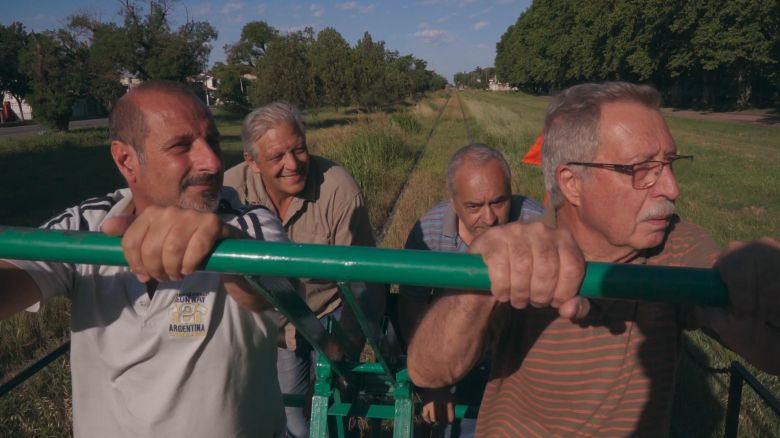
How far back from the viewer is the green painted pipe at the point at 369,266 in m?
1.01

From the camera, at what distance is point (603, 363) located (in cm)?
161

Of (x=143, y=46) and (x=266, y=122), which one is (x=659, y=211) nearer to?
(x=266, y=122)

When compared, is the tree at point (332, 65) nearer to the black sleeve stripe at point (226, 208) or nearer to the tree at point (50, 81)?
the tree at point (50, 81)

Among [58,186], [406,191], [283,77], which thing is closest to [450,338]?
[406,191]

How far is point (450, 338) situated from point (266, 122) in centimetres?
232

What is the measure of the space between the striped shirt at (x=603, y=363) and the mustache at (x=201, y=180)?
108 cm

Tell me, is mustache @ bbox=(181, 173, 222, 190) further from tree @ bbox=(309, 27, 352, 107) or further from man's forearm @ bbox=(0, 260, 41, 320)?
tree @ bbox=(309, 27, 352, 107)

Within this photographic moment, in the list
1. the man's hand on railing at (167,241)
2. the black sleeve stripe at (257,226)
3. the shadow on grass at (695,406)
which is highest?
the man's hand on railing at (167,241)

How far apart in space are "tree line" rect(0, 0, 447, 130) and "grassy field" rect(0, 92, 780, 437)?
12.8ft

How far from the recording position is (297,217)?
3.34 meters

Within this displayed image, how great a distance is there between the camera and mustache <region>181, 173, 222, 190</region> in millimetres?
1958

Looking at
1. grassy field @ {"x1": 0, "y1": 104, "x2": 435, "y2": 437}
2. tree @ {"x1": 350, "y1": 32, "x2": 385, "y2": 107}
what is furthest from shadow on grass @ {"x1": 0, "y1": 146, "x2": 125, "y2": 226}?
tree @ {"x1": 350, "y1": 32, "x2": 385, "y2": 107}

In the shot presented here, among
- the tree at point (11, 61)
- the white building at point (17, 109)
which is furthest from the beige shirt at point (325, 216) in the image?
the white building at point (17, 109)

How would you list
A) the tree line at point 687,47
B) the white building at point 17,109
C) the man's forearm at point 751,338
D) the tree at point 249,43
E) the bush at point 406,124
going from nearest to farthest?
1. the man's forearm at point 751,338
2. the bush at point 406,124
3. the tree line at point 687,47
4. the white building at point 17,109
5. the tree at point 249,43
